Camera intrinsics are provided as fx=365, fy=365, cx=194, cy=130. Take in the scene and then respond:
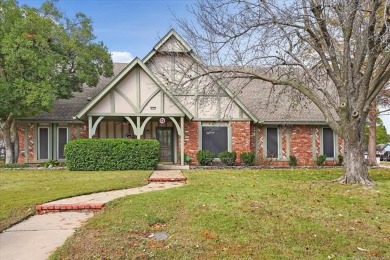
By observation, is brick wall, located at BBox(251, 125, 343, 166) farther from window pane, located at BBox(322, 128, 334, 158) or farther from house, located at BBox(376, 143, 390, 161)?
house, located at BBox(376, 143, 390, 161)

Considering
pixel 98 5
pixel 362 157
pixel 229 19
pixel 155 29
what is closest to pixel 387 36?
pixel 362 157

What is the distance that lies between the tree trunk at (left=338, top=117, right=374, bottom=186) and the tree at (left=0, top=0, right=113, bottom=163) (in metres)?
12.6

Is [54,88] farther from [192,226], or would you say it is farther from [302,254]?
[302,254]

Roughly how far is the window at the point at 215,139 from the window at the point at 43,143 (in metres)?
8.55

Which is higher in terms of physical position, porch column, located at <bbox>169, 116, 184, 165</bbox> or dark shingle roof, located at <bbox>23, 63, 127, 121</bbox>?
dark shingle roof, located at <bbox>23, 63, 127, 121</bbox>

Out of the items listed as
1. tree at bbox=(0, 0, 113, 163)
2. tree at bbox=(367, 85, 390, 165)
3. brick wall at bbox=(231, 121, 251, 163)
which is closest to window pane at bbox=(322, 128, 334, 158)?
tree at bbox=(367, 85, 390, 165)

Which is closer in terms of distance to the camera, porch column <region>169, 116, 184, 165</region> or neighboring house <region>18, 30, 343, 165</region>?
neighboring house <region>18, 30, 343, 165</region>

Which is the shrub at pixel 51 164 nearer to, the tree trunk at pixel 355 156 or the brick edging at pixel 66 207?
the brick edging at pixel 66 207

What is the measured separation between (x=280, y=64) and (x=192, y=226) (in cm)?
736

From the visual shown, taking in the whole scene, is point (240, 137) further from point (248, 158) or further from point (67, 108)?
point (67, 108)

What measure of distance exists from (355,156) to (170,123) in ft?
37.6

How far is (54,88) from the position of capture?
1767 cm

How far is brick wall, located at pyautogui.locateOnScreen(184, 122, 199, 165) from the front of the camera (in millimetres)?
19359

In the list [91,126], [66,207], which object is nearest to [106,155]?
[91,126]
